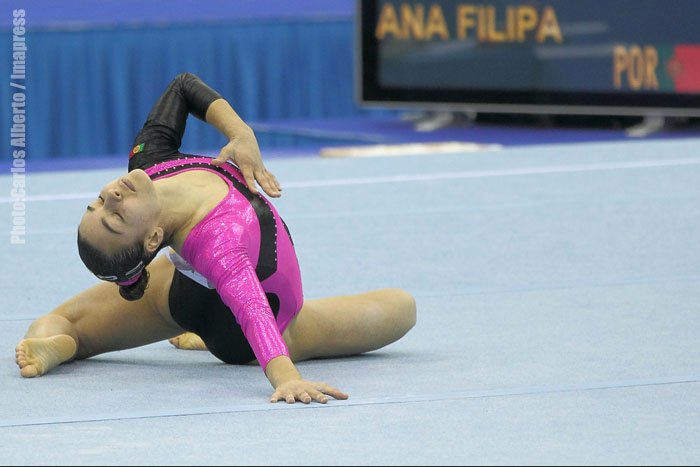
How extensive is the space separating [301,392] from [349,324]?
0.42 meters

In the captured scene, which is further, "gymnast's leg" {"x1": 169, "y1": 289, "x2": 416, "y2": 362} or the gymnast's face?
"gymnast's leg" {"x1": 169, "y1": 289, "x2": 416, "y2": 362}

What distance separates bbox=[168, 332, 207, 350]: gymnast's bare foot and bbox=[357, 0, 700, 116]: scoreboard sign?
13.6 ft

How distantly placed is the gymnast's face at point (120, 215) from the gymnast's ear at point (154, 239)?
0.02m

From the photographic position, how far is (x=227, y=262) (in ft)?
7.83

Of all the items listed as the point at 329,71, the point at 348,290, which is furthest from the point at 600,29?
the point at 348,290

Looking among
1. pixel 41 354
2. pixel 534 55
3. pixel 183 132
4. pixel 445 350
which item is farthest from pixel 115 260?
pixel 534 55

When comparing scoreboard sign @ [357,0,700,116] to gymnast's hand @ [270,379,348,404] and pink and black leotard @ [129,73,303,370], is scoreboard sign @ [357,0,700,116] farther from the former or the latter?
gymnast's hand @ [270,379,348,404]

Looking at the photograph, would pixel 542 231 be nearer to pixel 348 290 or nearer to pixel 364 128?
pixel 348 290

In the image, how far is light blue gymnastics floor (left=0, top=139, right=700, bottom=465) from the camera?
206 centimetres

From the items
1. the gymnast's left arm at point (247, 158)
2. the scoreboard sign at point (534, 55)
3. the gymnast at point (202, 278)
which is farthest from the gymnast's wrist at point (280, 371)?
the scoreboard sign at point (534, 55)

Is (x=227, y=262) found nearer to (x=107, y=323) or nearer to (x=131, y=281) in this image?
(x=131, y=281)

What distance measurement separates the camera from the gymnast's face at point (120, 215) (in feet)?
7.68

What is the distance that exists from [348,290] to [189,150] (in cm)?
440

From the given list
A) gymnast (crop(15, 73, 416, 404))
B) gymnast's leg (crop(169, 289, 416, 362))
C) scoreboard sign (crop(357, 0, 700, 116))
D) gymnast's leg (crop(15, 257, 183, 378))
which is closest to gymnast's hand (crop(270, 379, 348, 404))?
gymnast (crop(15, 73, 416, 404))
